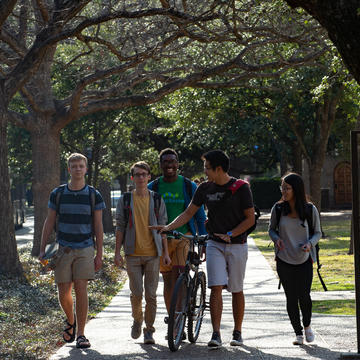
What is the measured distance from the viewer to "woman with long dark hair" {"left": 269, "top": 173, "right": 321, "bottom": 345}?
759 cm

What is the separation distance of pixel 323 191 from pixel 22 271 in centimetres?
3418

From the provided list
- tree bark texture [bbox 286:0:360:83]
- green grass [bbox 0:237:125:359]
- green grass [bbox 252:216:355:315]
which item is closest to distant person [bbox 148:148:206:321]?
green grass [bbox 0:237:125:359]

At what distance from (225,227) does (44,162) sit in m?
11.1

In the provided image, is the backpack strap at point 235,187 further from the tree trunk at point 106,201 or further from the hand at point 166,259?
the tree trunk at point 106,201

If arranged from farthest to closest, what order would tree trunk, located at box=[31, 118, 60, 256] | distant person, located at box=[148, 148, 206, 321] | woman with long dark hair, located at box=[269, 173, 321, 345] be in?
1. tree trunk, located at box=[31, 118, 60, 256]
2. distant person, located at box=[148, 148, 206, 321]
3. woman with long dark hair, located at box=[269, 173, 321, 345]

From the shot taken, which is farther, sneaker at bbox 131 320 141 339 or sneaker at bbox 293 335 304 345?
sneaker at bbox 131 320 141 339

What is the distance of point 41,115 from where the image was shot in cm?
1783

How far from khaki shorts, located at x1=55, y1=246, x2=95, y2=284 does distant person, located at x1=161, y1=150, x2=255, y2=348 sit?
0.82m

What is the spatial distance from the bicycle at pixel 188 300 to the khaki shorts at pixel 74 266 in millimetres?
797

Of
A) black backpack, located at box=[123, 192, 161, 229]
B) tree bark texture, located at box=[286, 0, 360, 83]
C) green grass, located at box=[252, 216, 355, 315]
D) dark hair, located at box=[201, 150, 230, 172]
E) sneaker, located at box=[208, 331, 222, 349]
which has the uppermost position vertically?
tree bark texture, located at box=[286, 0, 360, 83]

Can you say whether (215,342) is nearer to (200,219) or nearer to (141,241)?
(141,241)

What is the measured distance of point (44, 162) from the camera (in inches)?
709

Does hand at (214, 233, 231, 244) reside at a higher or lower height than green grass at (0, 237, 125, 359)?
higher

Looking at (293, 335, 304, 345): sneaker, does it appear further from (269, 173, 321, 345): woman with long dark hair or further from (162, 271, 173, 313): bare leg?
(162, 271, 173, 313): bare leg
